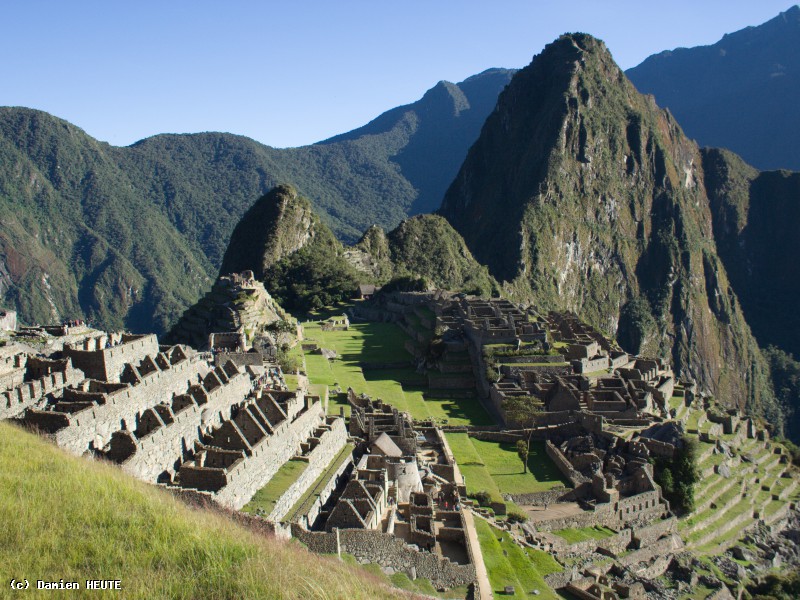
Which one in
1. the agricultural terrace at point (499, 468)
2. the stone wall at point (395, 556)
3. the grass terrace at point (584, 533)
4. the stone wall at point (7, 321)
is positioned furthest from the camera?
the stone wall at point (7, 321)

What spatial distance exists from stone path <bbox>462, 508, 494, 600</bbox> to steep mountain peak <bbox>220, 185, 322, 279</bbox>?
6665 centimetres

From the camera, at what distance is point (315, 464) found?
21875 millimetres

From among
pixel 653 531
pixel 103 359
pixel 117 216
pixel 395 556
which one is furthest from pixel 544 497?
pixel 117 216

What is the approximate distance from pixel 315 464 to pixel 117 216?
93017 millimetres

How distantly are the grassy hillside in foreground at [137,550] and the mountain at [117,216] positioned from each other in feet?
244

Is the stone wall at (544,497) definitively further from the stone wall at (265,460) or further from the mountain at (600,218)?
the mountain at (600,218)

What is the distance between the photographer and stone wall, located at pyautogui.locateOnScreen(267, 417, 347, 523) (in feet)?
61.1

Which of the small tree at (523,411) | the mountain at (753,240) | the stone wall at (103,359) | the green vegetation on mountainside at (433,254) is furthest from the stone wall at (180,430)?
the mountain at (753,240)

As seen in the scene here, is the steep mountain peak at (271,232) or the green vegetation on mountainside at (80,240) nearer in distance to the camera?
the green vegetation on mountainside at (80,240)

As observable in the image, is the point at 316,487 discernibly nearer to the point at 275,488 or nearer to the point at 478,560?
the point at 275,488

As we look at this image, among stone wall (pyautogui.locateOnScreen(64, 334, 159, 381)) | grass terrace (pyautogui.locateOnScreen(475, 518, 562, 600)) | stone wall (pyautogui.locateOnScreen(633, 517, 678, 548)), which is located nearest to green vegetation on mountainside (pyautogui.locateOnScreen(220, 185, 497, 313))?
stone wall (pyautogui.locateOnScreen(633, 517, 678, 548))

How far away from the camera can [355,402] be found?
31250mm

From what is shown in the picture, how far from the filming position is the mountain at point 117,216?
86.9 m

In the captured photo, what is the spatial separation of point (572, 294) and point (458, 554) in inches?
5191
